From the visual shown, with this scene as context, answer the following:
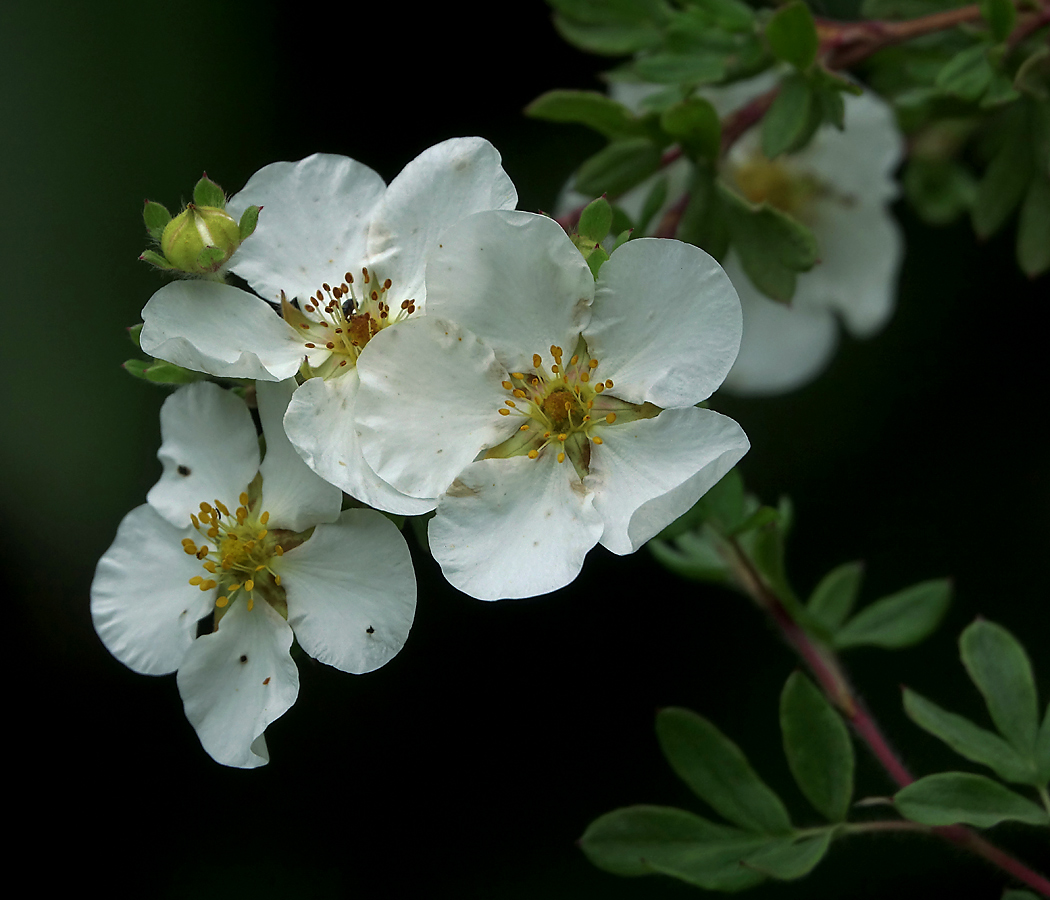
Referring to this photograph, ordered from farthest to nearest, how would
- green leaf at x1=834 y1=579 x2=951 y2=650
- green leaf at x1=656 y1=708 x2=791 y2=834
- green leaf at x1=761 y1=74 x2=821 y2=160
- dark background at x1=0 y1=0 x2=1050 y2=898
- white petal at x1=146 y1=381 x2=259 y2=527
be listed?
dark background at x1=0 y1=0 x2=1050 y2=898
green leaf at x1=834 y1=579 x2=951 y2=650
green leaf at x1=761 y1=74 x2=821 y2=160
green leaf at x1=656 y1=708 x2=791 y2=834
white petal at x1=146 y1=381 x2=259 y2=527

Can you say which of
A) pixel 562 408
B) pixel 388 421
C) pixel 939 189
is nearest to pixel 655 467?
pixel 562 408

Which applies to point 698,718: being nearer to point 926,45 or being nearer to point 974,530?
point 926,45

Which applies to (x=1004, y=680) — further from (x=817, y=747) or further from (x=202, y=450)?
(x=202, y=450)

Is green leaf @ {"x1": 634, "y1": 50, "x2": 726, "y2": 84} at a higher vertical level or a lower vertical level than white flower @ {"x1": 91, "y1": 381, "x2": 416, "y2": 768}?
higher

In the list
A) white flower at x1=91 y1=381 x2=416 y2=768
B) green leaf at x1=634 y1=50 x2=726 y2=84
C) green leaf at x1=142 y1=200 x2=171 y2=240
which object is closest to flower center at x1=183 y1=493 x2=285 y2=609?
white flower at x1=91 y1=381 x2=416 y2=768

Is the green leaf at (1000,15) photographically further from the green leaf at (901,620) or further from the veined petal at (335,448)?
the veined petal at (335,448)

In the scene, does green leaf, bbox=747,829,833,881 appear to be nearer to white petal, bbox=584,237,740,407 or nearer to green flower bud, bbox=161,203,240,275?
white petal, bbox=584,237,740,407

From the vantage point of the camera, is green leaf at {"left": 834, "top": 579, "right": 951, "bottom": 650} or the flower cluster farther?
green leaf at {"left": 834, "top": 579, "right": 951, "bottom": 650}

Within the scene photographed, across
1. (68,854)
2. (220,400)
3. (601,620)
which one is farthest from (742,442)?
(68,854)
